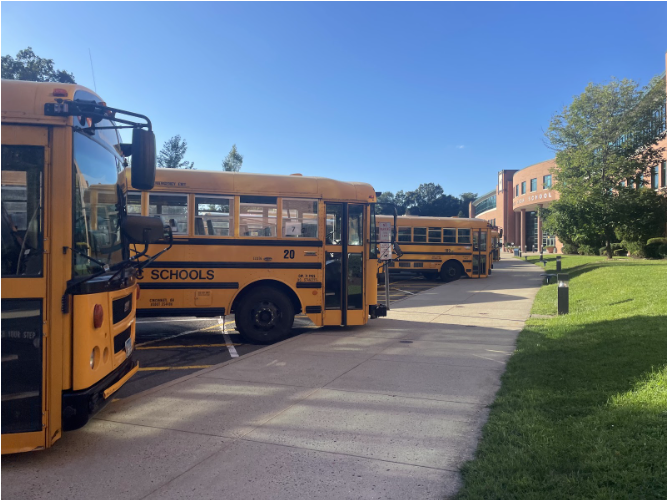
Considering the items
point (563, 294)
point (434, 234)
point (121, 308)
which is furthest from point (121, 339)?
point (434, 234)

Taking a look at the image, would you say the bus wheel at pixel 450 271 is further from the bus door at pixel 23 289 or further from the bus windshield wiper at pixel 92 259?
the bus door at pixel 23 289

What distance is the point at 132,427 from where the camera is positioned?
4.29 meters

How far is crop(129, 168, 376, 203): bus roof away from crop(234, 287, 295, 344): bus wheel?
66.0 inches

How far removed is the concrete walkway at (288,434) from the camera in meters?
3.26

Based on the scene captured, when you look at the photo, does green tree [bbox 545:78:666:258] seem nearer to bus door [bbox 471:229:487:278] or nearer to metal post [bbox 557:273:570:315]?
bus door [bbox 471:229:487:278]

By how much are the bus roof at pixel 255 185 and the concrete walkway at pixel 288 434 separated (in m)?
2.62

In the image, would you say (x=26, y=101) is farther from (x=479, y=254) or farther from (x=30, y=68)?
(x=30, y=68)

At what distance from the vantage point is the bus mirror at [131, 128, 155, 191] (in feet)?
12.7

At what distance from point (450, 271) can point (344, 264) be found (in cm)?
1386

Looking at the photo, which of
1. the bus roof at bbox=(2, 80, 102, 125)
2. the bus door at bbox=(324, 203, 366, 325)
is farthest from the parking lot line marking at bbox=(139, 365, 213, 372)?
the bus roof at bbox=(2, 80, 102, 125)

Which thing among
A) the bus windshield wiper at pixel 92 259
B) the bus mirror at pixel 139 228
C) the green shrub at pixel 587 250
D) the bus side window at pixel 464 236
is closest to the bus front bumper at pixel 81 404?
the bus windshield wiper at pixel 92 259

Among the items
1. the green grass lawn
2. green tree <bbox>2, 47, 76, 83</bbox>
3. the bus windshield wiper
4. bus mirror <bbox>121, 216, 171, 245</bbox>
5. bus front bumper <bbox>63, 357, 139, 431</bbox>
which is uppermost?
green tree <bbox>2, 47, 76, 83</bbox>

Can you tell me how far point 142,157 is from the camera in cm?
389

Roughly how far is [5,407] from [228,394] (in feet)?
7.12
